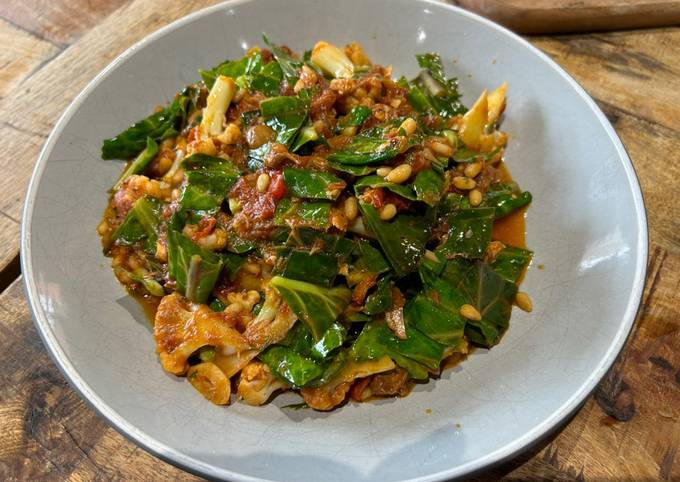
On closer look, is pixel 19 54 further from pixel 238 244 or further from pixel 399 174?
pixel 399 174

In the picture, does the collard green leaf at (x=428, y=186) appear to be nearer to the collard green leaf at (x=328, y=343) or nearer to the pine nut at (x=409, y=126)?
the pine nut at (x=409, y=126)

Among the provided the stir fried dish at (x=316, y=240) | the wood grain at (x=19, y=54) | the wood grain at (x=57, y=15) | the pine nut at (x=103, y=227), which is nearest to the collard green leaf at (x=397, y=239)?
the stir fried dish at (x=316, y=240)

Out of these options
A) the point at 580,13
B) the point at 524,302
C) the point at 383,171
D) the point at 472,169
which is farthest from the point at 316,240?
the point at 580,13

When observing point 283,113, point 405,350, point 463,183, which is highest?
point 283,113

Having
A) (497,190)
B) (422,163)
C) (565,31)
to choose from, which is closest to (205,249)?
(422,163)

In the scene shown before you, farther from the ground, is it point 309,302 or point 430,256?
point 309,302

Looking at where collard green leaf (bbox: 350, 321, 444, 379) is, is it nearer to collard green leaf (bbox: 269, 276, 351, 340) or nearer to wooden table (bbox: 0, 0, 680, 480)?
collard green leaf (bbox: 269, 276, 351, 340)

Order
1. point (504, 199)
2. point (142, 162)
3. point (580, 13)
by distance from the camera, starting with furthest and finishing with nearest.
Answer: point (580, 13), point (142, 162), point (504, 199)
